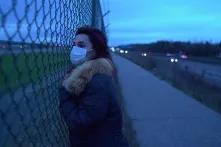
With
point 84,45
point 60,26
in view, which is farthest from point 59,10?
point 84,45

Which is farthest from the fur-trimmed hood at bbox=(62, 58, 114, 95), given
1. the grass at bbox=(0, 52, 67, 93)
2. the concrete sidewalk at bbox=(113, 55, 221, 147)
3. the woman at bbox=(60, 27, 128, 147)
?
the concrete sidewalk at bbox=(113, 55, 221, 147)

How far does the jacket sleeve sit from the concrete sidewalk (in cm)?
520

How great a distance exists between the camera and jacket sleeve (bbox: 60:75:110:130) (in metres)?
3.19

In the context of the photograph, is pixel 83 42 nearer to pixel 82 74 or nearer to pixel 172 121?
pixel 82 74

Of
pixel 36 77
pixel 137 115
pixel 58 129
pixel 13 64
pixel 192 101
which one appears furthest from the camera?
pixel 192 101

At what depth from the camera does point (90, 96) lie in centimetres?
321

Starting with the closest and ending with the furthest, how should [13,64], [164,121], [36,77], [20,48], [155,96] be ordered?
1. [13,64]
2. [20,48]
3. [36,77]
4. [164,121]
5. [155,96]

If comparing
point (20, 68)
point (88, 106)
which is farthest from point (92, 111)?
point (20, 68)

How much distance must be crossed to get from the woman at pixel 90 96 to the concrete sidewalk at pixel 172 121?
16.5 feet

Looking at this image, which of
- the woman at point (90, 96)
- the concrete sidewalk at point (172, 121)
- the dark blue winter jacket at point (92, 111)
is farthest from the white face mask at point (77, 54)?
the concrete sidewalk at point (172, 121)

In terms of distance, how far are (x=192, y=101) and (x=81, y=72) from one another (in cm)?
1148

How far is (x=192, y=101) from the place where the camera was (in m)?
14.5

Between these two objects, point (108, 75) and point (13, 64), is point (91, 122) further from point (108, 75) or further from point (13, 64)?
point (13, 64)

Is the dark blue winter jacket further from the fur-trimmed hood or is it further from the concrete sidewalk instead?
the concrete sidewalk
